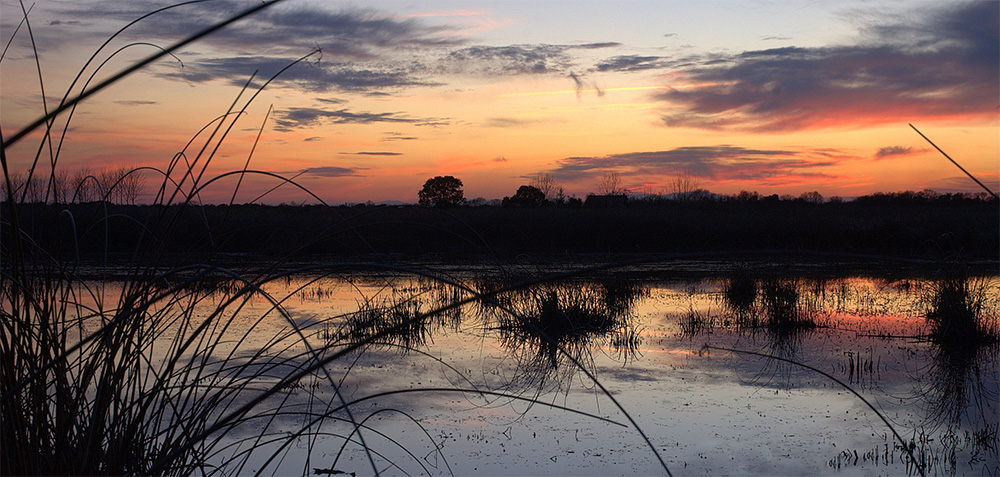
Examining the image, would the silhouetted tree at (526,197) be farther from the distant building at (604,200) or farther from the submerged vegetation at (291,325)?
the submerged vegetation at (291,325)

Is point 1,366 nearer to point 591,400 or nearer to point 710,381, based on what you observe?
point 591,400

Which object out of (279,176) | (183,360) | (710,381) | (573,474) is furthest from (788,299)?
(279,176)

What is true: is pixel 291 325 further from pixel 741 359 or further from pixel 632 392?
pixel 741 359

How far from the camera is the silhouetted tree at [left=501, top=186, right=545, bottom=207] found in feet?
138

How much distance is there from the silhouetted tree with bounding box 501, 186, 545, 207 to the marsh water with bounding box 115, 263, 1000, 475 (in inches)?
1272

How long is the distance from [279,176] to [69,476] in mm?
901

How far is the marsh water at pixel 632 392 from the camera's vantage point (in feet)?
12.7

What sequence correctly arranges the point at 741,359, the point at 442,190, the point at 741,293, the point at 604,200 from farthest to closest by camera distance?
the point at 442,190 → the point at 604,200 → the point at 741,293 → the point at 741,359

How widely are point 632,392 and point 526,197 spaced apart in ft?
125

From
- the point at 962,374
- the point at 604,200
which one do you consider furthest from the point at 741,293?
the point at 604,200

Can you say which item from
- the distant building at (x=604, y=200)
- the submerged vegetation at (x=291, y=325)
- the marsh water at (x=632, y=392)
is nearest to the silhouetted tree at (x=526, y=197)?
the distant building at (x=604, y=200)

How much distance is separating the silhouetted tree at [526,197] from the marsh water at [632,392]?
1272 inches

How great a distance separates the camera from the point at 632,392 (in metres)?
5.37

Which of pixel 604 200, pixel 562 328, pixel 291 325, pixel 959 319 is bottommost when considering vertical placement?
pixel 562 328
